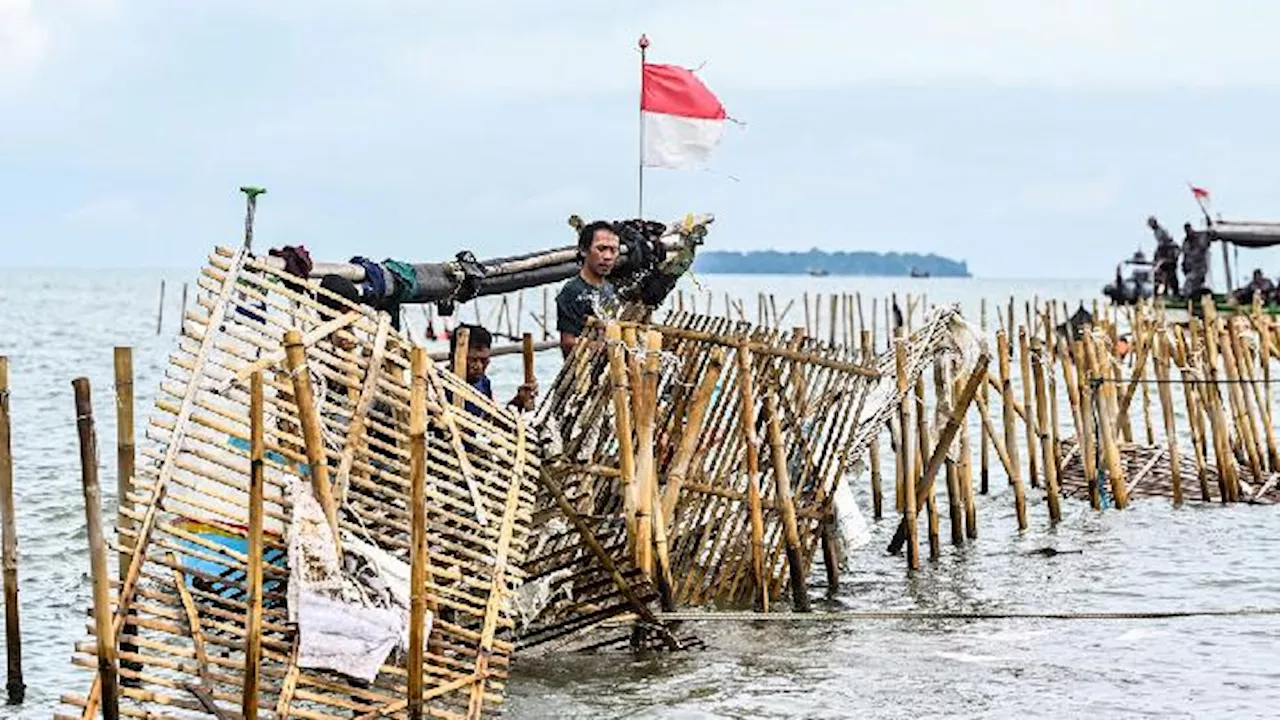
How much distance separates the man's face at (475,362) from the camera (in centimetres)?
990

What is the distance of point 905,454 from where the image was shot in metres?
12.4

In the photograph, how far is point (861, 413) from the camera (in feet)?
40.1

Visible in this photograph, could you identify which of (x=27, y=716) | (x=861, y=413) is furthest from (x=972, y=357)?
(x=27, y=716)

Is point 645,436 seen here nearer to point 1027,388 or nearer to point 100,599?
point 100,599

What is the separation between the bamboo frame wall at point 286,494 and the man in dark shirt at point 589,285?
6.51 ft

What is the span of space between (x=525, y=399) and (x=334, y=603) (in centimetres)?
310

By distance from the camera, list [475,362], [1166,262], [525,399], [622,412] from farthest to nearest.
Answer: [1166,262] → [525,399] → [475,362] → [622,412]

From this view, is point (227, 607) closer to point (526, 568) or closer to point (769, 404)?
point (526, 568)

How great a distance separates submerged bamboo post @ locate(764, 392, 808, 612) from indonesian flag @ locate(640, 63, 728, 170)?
7.45ft

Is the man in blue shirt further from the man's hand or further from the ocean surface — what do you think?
the ocean surface

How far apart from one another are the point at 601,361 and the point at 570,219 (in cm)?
162

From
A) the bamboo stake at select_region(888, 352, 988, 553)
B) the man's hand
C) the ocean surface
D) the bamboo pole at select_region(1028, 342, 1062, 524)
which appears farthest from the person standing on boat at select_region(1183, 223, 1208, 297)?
the man's hand

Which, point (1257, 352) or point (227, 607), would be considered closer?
point (227, 607)

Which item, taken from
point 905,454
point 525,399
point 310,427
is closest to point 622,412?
point 525,399
